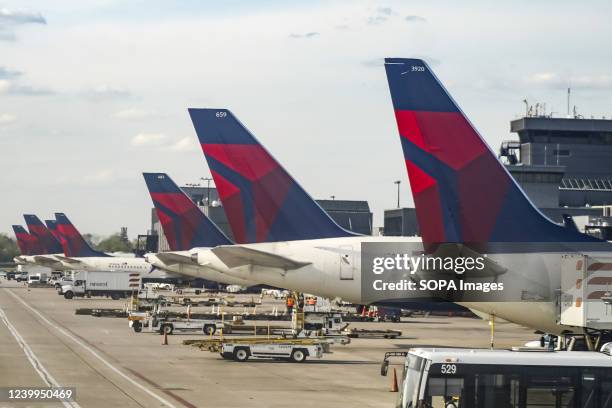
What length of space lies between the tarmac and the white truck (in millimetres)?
427

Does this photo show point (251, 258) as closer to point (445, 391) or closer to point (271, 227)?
point (271, 227)

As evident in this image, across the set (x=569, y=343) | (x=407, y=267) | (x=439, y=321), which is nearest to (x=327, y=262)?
(x=407, y=267)

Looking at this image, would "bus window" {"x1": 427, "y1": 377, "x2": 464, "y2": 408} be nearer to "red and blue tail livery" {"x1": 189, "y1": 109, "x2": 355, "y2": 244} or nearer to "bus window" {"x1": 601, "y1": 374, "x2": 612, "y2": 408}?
"bus window" {"x1": 601, "y1": 374, "x2": 612, "y2": 408}

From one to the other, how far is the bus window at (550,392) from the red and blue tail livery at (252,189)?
2491 centimetres

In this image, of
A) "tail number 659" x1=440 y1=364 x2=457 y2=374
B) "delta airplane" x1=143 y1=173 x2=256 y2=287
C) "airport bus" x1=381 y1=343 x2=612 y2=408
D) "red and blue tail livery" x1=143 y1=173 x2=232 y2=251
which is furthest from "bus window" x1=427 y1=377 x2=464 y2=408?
"red and blue tail livery" x1=143 y1=173 x2=232 y2=251

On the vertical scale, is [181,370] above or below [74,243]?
below

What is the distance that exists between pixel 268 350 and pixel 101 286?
84.5m

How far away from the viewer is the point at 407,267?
146 ft

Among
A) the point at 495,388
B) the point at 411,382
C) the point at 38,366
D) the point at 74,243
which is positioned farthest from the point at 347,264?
the point at 74,243

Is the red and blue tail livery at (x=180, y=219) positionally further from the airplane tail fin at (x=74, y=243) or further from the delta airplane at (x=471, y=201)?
the airplane tail fin at (x=74, y=243)

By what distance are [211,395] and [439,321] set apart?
59144 mm

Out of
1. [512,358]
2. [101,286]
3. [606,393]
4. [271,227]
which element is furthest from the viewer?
[101,286]

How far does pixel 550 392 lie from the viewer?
26953 millimetres

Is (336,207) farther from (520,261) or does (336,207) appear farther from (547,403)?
(547,403)
